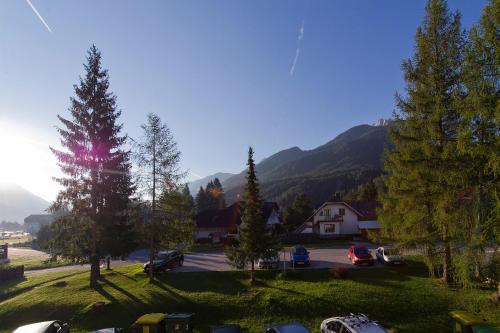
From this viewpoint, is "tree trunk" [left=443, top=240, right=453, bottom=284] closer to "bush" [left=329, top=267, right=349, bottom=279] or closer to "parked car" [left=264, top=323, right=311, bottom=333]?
"bush" [left=329, top=267, right=349, bottom=279]

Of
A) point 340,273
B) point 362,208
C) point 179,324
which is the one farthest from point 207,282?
point 362,208

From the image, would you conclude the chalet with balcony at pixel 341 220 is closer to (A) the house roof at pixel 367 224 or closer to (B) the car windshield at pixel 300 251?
(A) the house roof at pixel 367 224

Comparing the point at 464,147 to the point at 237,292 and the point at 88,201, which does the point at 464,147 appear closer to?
the point at 237,292

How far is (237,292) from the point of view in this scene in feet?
78.2

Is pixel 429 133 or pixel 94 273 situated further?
pixel 94 273

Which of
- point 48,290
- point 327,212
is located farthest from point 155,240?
point 327,212

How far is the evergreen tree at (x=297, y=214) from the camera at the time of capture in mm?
67562

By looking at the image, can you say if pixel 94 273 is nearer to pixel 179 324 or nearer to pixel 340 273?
pixel 179 324

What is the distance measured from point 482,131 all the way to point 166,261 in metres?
26.3

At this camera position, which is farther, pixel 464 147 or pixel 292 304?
pixel 292 304

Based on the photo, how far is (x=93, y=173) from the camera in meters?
27.8

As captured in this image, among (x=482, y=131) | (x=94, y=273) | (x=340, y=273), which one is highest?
(x=482, y=131)

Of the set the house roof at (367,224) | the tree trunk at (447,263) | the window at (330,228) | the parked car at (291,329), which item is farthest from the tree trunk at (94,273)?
the house roof at (367,224)

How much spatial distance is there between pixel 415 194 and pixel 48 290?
1181 inches
